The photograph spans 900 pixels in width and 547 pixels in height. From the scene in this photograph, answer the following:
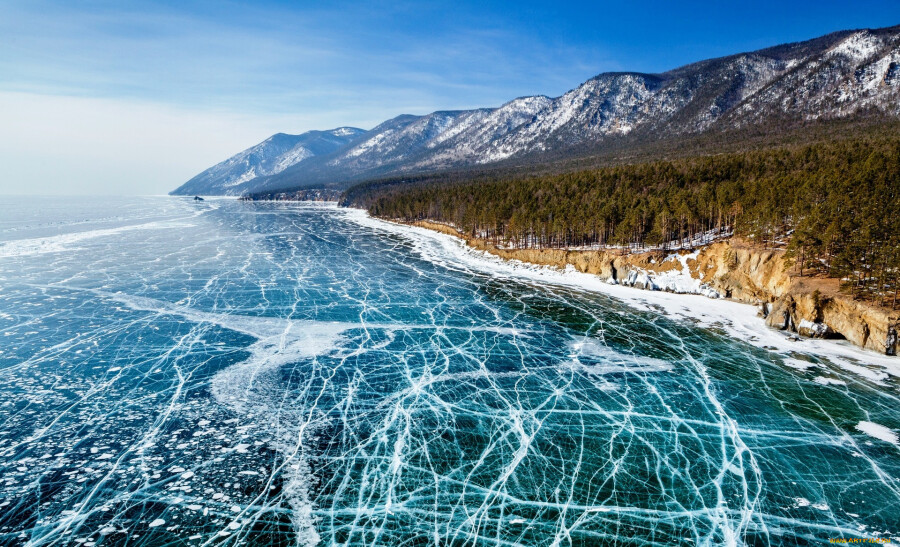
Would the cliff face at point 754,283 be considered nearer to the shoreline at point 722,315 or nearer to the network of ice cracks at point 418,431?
the shoreline at point 722,315

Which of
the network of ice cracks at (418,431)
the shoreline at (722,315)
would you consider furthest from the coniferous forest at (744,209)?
the network of ice cracks at (418,431)

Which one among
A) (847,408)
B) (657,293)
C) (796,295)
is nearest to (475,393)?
(847,408)

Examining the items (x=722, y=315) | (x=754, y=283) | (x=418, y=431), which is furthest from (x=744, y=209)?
(x=418, y=431)

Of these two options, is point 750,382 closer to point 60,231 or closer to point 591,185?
point 591,185

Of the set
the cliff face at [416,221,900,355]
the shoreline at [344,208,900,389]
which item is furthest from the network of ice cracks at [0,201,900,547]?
the cliff face at [416,221,900,355]

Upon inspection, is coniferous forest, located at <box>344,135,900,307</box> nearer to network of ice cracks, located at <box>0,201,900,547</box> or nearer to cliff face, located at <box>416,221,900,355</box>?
cliff face, located at <box>416,221,900,355</box>
